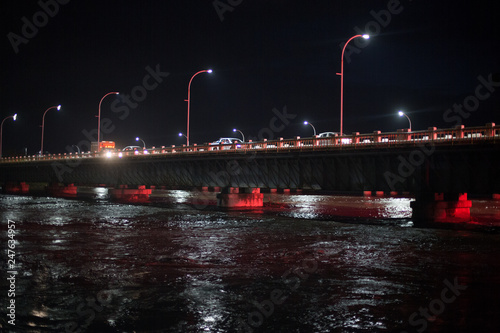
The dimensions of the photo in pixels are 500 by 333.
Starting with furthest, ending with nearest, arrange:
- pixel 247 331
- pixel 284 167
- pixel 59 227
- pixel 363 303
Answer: pixel 284 167, pixel 59 227, pixel 363 303, pixel 247 331

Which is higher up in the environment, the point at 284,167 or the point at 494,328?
the point at 284,167

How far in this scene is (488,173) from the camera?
3400 cm

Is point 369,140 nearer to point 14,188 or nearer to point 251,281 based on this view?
point 251,281

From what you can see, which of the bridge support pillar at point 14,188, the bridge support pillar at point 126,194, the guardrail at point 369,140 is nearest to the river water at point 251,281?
the guardrail at point 369,140

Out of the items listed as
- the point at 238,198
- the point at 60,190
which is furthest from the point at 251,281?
the point at 60,190

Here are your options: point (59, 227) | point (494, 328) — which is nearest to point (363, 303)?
point (494, 328)

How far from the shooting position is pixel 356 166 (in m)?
41.0

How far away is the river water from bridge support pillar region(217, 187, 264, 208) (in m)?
21.8

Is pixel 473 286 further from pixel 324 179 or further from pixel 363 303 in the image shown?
pixel 324 179

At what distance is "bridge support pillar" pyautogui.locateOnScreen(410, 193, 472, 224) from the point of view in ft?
130

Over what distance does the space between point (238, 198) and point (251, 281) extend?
1578 inches

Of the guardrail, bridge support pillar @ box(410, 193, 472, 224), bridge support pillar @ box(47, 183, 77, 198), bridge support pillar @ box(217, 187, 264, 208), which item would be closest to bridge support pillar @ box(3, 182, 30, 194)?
bridge support pillar @ box(47, 183, 77, 198)

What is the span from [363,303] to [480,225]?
28962 mm

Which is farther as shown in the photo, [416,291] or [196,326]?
[416,291]
